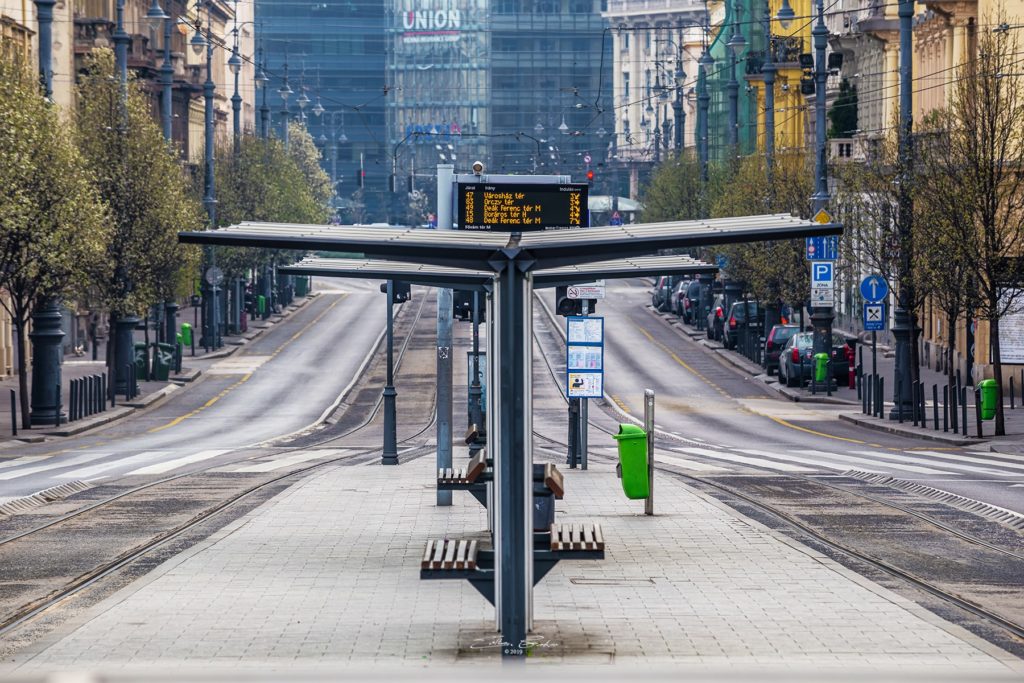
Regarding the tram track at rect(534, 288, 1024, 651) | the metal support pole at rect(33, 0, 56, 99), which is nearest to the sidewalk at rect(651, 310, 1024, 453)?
the tram track at rect(534, 288, 1024, 651)

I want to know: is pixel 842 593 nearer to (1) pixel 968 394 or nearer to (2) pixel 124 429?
(2) pixel 124 429

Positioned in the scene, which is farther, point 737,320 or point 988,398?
point 737,320

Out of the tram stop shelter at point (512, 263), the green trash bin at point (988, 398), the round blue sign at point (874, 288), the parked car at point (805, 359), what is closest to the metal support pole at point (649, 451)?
the tram stop shelter at point (512, 263)

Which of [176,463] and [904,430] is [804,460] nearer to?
[904,430]

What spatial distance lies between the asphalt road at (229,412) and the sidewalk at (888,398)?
13.6 metres

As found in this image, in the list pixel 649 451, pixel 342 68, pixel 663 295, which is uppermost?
pixel 342 68

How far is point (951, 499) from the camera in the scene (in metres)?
23.1

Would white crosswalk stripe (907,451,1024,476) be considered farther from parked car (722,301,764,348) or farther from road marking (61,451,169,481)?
parked car (722,301,764,348)

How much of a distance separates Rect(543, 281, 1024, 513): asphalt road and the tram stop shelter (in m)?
12.1

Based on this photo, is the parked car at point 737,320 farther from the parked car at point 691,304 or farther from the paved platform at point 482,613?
the paved platform at point 482,613

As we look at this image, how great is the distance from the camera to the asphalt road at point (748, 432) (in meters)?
28.1

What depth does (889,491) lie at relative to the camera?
24375 mm

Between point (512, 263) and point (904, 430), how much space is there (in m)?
28.5

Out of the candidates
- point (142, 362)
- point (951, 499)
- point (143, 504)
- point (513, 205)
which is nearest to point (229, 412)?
point (142, 362)
